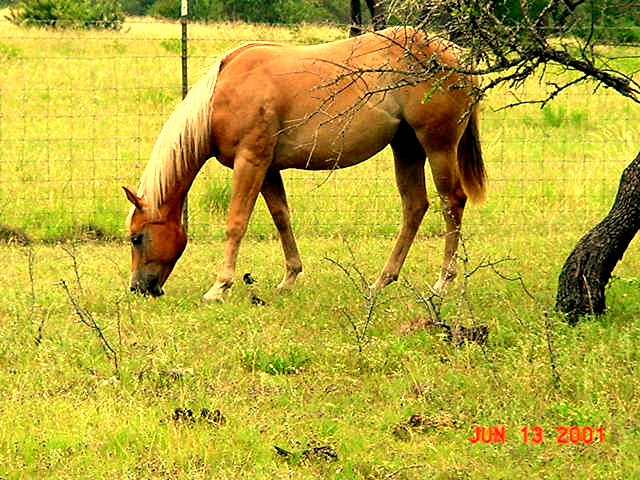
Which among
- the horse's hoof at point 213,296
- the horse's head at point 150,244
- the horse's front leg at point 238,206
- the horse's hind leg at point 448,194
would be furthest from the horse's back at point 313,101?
the horse's hoof at point 213,296

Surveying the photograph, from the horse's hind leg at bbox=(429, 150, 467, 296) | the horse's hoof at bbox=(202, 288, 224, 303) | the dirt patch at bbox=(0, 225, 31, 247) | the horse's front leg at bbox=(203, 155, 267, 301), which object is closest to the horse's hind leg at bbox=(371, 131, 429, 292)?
the horse's hind leg at bbox=(429, 150, 467, 296)

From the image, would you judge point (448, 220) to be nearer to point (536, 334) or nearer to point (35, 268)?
point (536, 334)

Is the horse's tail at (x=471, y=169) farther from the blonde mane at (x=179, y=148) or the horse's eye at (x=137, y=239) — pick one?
the horse's eye at (x=137, y=239)

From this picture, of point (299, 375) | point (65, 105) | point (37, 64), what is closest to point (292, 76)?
point (299, 375)

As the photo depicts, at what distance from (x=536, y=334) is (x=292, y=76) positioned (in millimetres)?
2678

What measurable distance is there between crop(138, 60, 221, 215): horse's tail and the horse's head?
3.4 inches

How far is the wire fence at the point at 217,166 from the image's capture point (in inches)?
406

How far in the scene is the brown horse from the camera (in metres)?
7.45

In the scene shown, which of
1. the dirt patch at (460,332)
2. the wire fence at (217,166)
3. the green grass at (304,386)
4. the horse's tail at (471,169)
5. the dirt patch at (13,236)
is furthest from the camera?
the wire fence at (217,166)

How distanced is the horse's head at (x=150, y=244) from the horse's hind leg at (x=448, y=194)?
182 centimetres

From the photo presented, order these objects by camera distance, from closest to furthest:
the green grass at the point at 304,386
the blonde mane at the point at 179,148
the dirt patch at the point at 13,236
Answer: the green grass at the point at 304,386 → the blonde mane at the point at 179,148 → the dirt patch at the point at 13,236

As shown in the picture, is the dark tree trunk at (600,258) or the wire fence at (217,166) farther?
the wire fence at (217,166)

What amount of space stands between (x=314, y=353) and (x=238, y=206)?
1909mm

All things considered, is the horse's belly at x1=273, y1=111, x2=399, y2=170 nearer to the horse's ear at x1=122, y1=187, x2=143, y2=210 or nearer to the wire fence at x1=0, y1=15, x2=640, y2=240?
the wire fence at x1=0, y1=15, x2=640, y2=240
